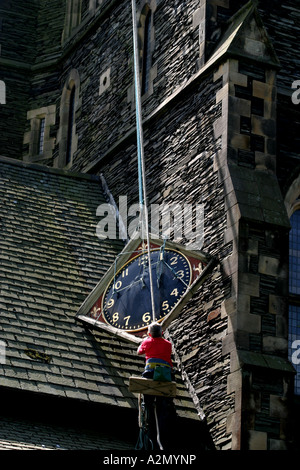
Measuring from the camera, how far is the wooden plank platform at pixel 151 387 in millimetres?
14734

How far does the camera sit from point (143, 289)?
17.5 metres

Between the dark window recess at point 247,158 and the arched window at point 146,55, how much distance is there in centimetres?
364

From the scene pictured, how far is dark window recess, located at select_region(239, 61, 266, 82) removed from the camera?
18156mm

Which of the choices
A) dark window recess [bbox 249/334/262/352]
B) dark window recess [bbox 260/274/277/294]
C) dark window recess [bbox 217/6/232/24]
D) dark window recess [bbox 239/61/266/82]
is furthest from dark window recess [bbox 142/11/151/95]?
dark window recess [bbox 249/334/262/352]

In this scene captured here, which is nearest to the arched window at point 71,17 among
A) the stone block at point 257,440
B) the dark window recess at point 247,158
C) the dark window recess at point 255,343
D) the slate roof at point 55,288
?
the slate roof at point 55,288

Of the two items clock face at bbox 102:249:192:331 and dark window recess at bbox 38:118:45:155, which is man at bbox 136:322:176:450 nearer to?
clock face at bbox 102:249:192:331

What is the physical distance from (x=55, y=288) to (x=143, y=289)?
4.30ft

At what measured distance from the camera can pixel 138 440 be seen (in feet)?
49.4

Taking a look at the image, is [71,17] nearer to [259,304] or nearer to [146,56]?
[146,56]

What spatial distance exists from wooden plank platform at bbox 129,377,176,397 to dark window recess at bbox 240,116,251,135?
4.33 m

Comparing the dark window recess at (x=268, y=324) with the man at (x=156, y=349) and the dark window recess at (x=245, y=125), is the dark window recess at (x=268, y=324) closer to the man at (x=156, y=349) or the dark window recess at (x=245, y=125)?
the man at (x=156, y=349)

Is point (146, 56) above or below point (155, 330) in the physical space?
above

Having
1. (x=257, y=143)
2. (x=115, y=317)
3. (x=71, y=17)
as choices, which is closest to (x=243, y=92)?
(x=257, y=143)

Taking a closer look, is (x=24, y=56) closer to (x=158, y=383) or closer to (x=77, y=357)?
(x=77, y=357)
